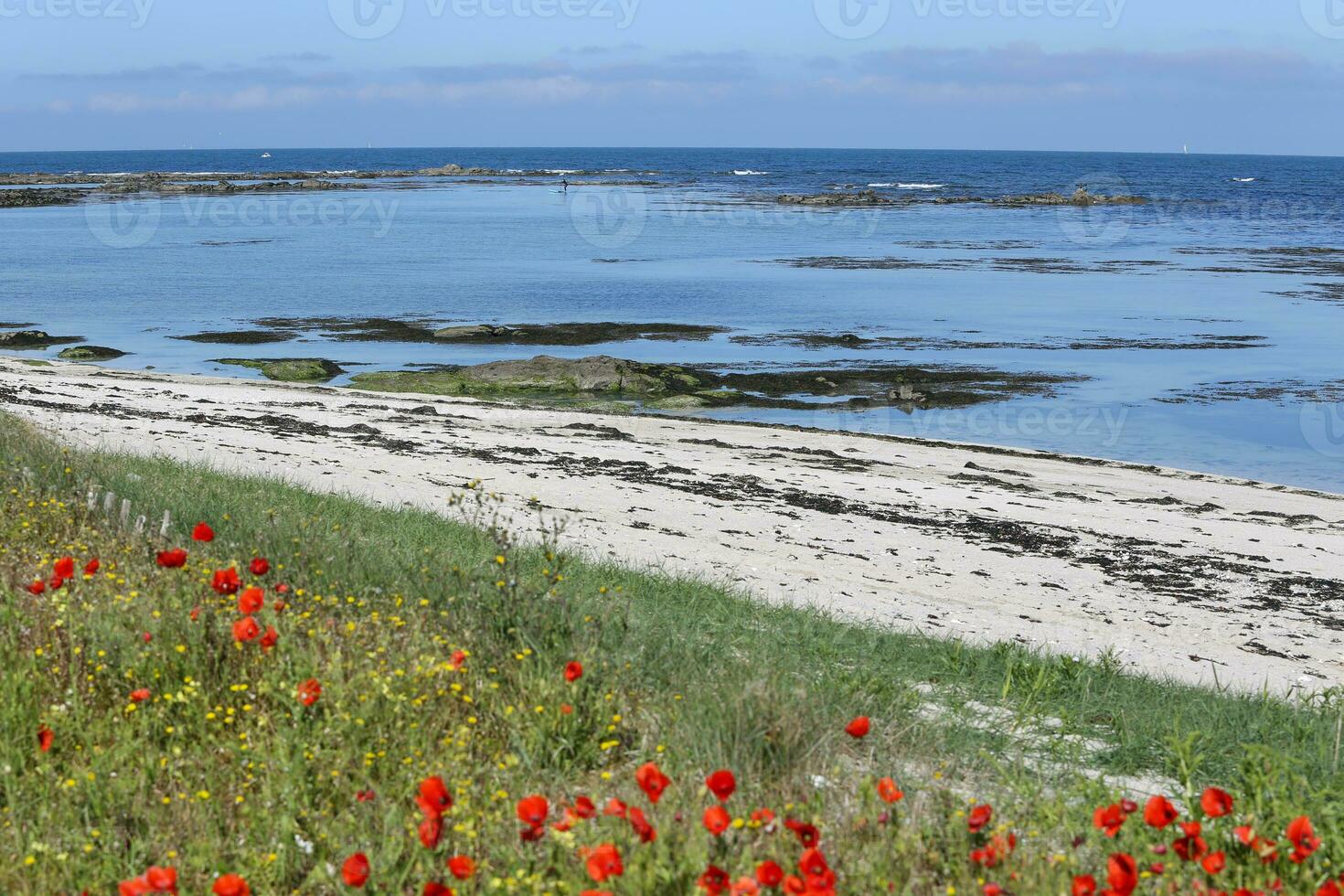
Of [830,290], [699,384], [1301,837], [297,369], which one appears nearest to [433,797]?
[1301,837]

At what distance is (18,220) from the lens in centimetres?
7669

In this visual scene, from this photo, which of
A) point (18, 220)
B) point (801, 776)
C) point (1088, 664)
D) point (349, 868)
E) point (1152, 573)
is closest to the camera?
point (349, 868)

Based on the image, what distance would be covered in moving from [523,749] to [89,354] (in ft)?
93.2

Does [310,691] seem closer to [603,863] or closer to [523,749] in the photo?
[523,749]

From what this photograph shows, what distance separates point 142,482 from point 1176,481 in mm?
14091

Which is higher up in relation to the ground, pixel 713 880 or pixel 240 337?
pixel 713 880

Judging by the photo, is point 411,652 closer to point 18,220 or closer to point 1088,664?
point 1088,664

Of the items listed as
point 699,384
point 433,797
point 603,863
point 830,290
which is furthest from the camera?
point 830,290

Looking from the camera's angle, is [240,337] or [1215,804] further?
[240,337]

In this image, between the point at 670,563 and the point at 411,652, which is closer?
the point at 411,652

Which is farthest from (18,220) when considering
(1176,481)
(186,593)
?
(186,593)

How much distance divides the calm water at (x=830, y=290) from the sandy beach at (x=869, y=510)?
364cm

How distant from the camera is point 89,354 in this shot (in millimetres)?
29391

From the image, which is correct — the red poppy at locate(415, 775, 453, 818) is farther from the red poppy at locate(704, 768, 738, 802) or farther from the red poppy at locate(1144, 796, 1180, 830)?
the red poppy at locate(1144, 796, 1180, 830)
